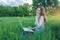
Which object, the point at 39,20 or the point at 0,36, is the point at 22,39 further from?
the point at 39,20

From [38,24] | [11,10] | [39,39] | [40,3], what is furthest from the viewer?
[40,3]

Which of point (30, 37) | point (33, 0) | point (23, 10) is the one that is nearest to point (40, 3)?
point (33, 0)

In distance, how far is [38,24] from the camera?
520 cm

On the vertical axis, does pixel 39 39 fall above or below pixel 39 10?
below

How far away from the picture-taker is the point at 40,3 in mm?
19250

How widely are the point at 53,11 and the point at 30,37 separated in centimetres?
1436

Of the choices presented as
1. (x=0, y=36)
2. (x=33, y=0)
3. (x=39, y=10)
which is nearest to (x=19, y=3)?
(x=33, y=0)

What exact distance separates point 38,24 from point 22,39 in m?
1.30

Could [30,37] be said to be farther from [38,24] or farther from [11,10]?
[11,10]

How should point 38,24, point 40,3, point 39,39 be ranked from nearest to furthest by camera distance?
point 39,39
point 38,24
point 40,3

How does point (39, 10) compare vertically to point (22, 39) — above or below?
above

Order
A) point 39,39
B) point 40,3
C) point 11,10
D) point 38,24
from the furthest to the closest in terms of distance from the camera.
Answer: point 40,3 → point 11,10 → point 38,24 → point 39,39

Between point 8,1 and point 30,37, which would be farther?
point 8,1

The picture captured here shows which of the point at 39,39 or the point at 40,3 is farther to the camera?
the point at 40,3
